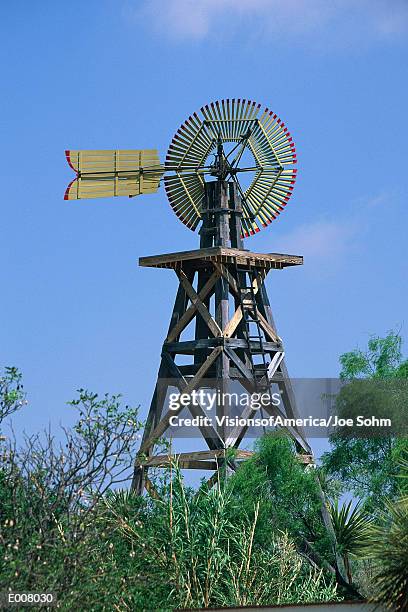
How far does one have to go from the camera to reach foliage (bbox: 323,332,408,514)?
49.3 meters

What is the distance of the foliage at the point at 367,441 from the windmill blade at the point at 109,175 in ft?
35.0

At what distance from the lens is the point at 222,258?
42.2 metres

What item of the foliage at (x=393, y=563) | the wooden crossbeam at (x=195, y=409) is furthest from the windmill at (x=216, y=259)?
the foliage at (x=393, y=563)

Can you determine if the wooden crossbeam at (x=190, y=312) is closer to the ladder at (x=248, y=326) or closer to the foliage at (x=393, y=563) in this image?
the ladder at (x=248, y=326)

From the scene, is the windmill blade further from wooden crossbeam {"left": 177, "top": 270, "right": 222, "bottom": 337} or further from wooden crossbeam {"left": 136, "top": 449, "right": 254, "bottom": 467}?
wooden crossbeam {"left": 136, "top": 449, "right": 254, "bottom": 467}

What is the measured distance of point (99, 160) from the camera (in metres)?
A: 44.7

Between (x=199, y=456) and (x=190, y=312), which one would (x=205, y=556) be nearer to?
(x=199, y=456)

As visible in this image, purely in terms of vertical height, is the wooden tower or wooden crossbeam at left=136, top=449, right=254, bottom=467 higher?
the wooden tower

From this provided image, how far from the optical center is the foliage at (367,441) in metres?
49.3

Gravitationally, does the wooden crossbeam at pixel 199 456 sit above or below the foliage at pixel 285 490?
above

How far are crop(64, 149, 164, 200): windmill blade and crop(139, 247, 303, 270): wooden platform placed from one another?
2313 millimetres

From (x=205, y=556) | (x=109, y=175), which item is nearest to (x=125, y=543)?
(x=205, y=556)

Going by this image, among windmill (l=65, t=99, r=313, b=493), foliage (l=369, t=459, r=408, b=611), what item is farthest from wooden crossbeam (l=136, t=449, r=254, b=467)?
foliage (l=369, t=459, r=408, b=611)

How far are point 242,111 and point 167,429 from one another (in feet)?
31.1
